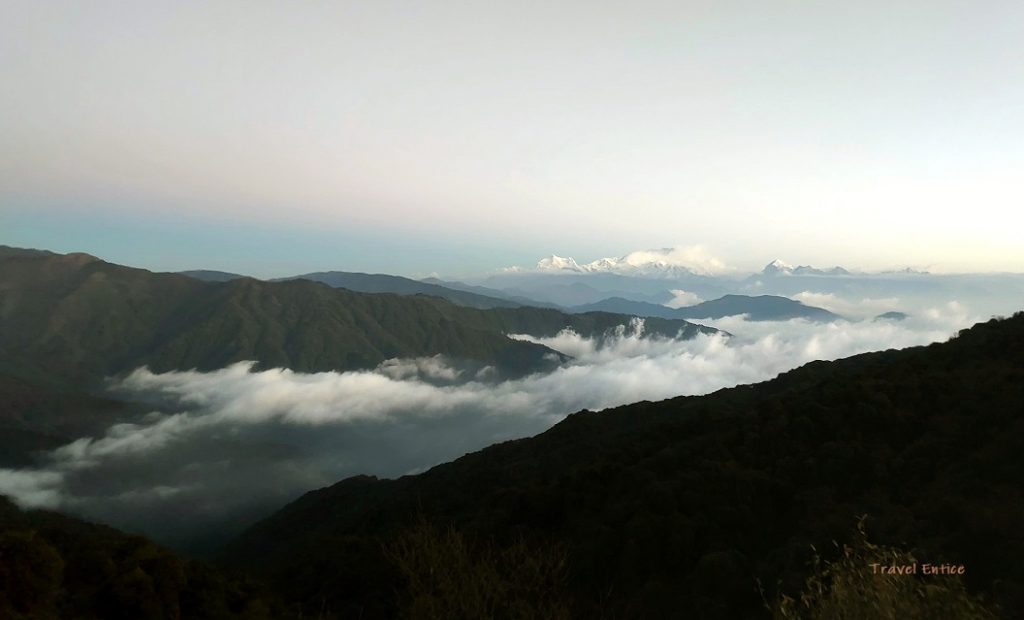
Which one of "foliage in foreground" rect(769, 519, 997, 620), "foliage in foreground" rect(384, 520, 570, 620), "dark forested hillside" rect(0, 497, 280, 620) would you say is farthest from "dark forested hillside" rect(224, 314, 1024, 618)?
"foliage in foreground" rect(769, 519, 997, 620)

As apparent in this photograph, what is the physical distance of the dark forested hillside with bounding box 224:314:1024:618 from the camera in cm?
3180

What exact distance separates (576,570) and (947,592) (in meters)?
36.0

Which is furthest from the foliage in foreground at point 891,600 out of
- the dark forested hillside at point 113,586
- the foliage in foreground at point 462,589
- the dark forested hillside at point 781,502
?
the dark forested hillside at point 113,586

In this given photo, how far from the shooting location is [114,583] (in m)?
26.7

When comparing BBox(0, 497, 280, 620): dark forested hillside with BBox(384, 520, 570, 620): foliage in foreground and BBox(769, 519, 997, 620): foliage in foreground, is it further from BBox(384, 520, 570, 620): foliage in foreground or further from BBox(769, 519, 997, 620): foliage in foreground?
BBox(769, 519, 997, 620): foliage in foreground

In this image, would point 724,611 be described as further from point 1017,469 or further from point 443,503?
point 443,503

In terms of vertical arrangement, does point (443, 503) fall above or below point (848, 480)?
below

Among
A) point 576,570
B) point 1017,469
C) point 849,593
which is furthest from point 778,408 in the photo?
point 849,593

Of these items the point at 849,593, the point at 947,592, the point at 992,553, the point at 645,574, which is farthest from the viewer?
the point at 645,574

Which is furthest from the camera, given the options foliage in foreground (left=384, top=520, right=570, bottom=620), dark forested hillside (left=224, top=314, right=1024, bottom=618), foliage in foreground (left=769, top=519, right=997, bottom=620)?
dark forested hillside (left=224, top=314, right=1024, bottom=618)

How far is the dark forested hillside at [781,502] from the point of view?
31797mm

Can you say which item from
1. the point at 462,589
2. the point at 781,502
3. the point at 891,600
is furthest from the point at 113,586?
the point at 781,502

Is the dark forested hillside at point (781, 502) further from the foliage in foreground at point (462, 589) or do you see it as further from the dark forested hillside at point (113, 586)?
the dark forested hillside at point (113, 586)

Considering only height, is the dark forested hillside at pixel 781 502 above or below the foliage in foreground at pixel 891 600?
below
